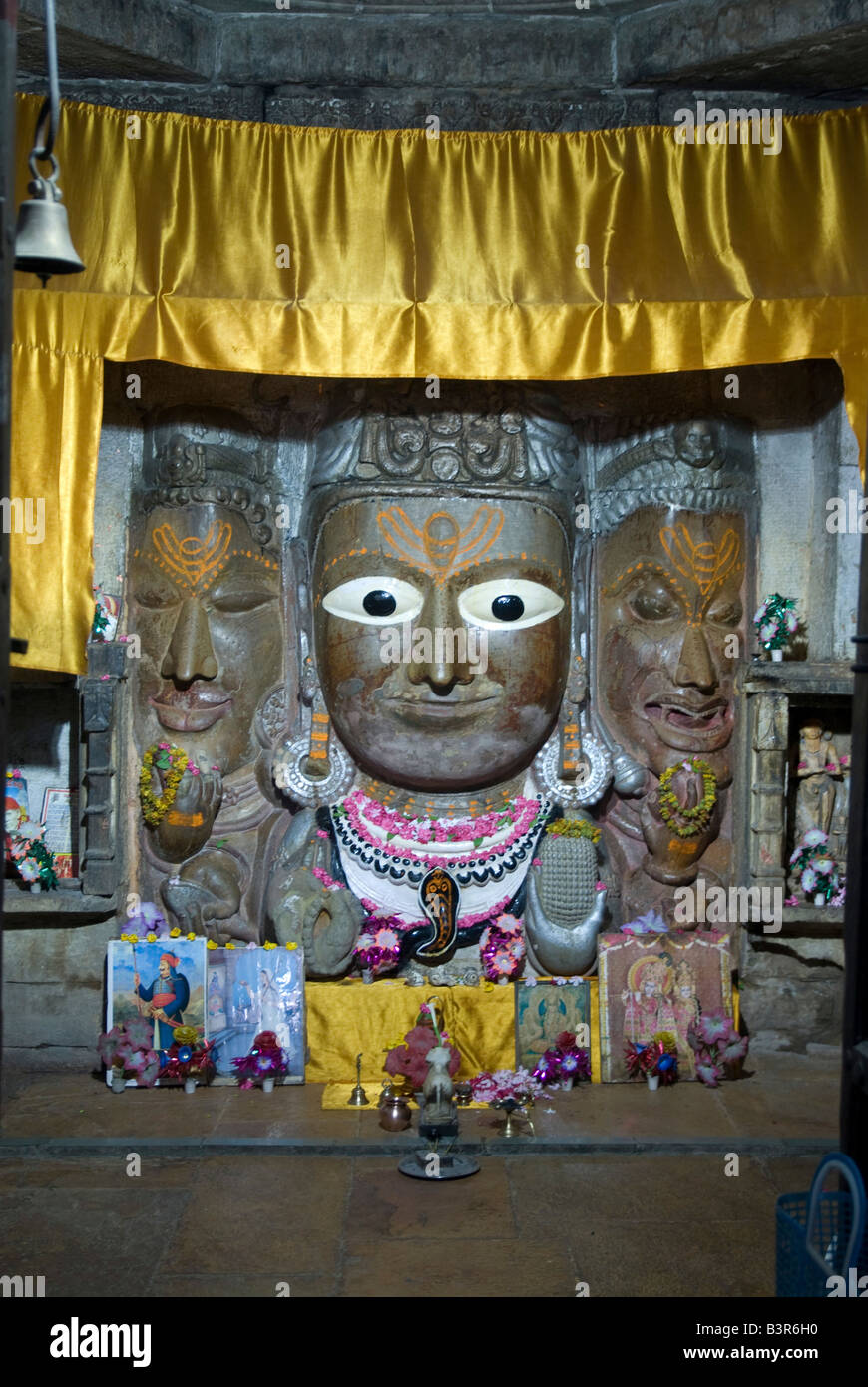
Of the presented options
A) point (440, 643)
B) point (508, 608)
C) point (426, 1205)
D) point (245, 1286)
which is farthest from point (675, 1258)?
point (508, 608)

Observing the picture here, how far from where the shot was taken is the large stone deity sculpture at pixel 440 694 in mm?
6879

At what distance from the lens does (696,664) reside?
702 centimetres

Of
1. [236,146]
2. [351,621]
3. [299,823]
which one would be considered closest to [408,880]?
[299,823]

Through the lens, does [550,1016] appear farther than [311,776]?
No

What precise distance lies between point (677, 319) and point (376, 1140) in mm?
3856

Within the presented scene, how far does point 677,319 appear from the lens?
20.9 ft

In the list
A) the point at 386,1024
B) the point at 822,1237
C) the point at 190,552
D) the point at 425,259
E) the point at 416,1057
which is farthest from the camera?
the point at 190,552

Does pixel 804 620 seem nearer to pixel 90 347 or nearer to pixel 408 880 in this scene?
pixel 408 880

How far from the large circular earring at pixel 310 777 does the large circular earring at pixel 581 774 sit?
100 cm

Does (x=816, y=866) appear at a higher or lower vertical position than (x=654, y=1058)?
higher

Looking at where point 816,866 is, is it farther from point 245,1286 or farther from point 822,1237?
point 245,1286

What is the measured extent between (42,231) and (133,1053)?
3.92m

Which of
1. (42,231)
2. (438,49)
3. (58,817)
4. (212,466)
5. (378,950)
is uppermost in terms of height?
(438,49)

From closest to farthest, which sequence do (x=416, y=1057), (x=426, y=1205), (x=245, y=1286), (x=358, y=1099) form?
1. (x=245, y=1286)
2. (x=426, y=1205)
3. (x=416, y=1057)
4. (x=358, y=1099)
